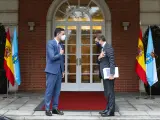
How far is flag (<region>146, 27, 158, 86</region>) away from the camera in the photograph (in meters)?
12.0

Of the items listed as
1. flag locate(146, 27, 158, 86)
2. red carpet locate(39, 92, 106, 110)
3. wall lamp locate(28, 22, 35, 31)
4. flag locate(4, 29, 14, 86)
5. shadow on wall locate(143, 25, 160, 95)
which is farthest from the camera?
wall lamp locate(28, 22, 35, 31)

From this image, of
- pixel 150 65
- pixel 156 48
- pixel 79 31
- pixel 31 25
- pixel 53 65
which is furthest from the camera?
pixel 79 31

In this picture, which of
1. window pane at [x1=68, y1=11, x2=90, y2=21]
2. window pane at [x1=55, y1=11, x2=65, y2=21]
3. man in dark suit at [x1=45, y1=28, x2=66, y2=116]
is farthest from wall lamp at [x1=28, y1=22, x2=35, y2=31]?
man in dark suit at [x1=45, y1=28, x2=66, y2=116]

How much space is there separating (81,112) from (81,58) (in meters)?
4.86

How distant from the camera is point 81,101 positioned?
37.5 feet

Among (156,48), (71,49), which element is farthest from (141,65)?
(71,49)

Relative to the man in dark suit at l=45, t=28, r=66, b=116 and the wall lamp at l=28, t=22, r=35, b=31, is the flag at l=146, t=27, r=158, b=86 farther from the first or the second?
the wall lamp at l=28, t=22, r=35, b=31

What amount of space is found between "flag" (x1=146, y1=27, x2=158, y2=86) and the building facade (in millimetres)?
1724

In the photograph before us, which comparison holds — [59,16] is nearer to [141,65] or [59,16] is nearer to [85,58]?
[85,58]

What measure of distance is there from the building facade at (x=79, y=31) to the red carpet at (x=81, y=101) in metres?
0.88

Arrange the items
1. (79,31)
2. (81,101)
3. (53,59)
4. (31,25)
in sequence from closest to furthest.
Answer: (53,59), (81,101), (31,25), (79,31)

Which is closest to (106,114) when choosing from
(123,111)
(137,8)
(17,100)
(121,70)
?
(123,111)

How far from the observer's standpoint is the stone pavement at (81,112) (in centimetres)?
880

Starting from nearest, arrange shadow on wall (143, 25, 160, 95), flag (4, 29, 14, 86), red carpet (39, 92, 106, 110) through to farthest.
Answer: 1. red carpet (39, 92, 106, 110)
2. flag (4, 29, 14, 86)
3. shadow on wall (143, 25, 160, 95)
